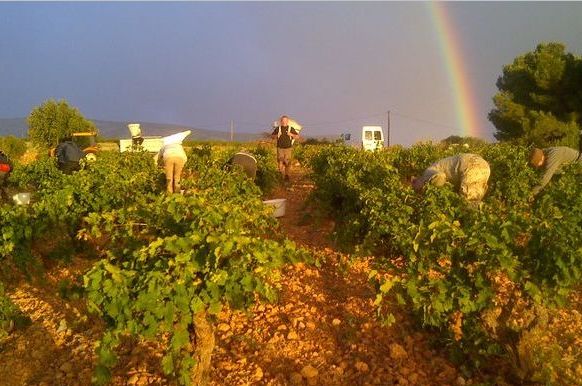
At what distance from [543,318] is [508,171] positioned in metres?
4.68

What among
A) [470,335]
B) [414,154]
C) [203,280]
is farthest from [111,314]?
[414,154]

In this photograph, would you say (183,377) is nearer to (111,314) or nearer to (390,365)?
(111,314)

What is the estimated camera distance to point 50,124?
112 feet

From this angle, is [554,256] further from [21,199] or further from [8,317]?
[21,199]

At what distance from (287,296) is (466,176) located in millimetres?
2275

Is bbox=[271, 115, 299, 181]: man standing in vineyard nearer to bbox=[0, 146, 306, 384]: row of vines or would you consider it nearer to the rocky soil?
the rocky soil

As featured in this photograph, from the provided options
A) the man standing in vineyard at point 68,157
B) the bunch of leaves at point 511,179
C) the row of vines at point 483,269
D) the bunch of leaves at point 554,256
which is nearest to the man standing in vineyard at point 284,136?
the man standing in vineyard at point 68,157

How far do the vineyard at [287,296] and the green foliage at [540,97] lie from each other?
75.2 ft

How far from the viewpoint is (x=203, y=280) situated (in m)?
3.26

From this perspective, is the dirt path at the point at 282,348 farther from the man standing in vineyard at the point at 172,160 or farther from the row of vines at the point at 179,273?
the man standing in vineyard at the point at 172,160

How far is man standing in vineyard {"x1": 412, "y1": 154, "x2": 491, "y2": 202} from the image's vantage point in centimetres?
567

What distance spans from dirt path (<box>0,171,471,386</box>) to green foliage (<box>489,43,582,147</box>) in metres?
22.9

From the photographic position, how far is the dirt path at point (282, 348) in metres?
3.97

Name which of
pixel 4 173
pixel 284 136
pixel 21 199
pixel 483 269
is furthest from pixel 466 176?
pixel 4 173
